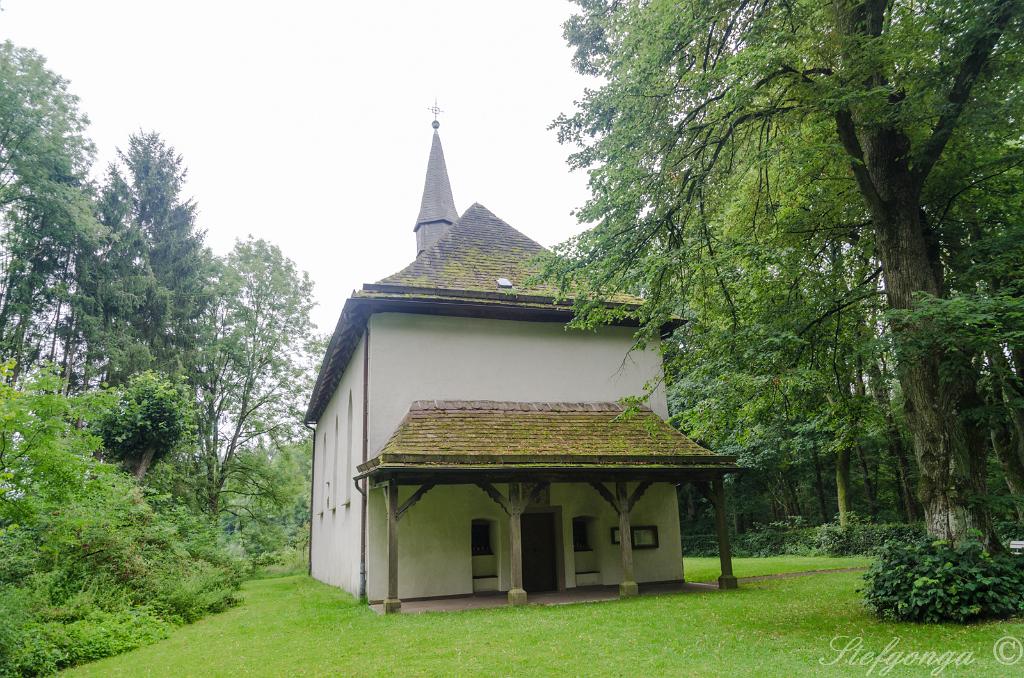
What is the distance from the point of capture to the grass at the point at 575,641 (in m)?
6.41

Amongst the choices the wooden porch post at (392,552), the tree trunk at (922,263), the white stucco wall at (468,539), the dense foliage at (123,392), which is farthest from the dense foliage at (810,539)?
the dense foliage at (123,392)

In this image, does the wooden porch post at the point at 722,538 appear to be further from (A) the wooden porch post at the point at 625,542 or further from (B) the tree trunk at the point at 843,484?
(B) the tree trunk at the point at 843,484

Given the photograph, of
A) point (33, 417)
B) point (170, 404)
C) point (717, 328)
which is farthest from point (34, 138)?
point (717, 328)

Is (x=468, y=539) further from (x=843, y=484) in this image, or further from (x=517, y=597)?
(x=843, y=484)

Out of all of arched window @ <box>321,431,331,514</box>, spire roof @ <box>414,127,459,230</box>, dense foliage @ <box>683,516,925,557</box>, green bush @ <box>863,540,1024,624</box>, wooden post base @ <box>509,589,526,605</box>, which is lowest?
dense foliage @ <box>683,516,925,557</box>

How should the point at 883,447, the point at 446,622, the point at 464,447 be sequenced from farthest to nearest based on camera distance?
the point at 883,447
the point at 464,447
the point at 446,622

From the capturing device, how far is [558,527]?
13266 millimetres

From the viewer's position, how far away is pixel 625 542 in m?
11.7

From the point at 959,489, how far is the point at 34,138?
82.5ft

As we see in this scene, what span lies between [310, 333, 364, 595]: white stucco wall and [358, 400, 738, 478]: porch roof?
7.50ft

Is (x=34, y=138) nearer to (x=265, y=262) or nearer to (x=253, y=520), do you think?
(x=265, y=262)

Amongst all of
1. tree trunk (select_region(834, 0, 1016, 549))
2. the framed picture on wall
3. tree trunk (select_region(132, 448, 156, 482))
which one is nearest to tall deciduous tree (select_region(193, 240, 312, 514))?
tree trunk (select_region(132, 448, 156, 482))

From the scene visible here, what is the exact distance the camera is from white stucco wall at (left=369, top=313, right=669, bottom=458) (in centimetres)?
1305

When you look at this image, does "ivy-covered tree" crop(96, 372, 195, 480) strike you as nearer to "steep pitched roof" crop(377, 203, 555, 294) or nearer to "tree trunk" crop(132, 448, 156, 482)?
"tree trunk" crop(132, 448, 156, 482)
